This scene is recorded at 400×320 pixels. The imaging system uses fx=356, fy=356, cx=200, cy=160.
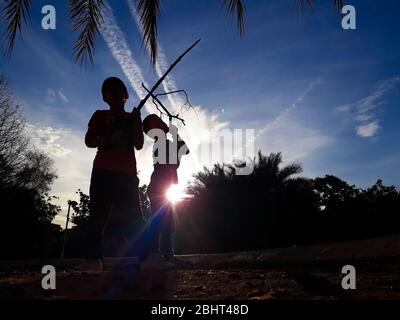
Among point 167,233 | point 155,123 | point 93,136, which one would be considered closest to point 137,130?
point 93,136

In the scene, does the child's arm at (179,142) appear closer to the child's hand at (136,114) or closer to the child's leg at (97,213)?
the child's hand at (136,114)

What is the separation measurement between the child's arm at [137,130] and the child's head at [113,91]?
192 millimetres

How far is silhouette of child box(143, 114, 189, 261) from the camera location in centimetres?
475

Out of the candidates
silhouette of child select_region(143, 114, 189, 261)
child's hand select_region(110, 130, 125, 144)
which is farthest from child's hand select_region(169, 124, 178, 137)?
child's hand select_region(110, 130, 125, 144)

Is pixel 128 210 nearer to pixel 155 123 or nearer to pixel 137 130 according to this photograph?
pixel 137 130

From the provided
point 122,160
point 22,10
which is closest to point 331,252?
point 122,160

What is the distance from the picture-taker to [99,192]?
10.3ft

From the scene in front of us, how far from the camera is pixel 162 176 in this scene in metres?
4.88

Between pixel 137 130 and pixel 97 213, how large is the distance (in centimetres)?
83

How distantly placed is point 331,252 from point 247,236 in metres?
Answer: 11.4

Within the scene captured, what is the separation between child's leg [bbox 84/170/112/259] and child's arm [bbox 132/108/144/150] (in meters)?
0.42
